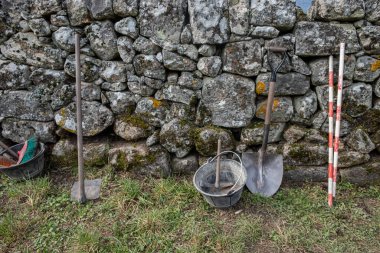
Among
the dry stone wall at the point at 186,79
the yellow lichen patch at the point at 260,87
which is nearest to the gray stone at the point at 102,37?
the dry stone wall at the point at 186,79

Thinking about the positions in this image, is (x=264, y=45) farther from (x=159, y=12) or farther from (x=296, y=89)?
(x=159, y=12)

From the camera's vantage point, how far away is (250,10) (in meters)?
2.97

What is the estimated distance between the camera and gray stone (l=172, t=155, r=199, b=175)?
11.5ft

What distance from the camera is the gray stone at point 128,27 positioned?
10.3 feet

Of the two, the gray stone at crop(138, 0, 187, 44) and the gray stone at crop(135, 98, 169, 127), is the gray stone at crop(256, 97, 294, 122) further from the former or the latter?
the gray stone at crop(138, 0, 187, 44)

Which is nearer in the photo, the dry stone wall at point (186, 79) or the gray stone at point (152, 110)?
the dry stone wall at point (186, 79)

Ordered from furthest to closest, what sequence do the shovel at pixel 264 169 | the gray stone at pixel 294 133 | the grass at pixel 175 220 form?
1. the gray stone at pixel 294 133
2. the shovel at pixel 264 169
3. the grass at pixel 175 220

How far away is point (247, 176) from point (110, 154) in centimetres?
163

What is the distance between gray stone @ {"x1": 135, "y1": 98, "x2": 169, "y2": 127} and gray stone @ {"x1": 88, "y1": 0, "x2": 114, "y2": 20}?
0.99m

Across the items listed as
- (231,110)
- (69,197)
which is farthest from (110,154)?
(231,110)

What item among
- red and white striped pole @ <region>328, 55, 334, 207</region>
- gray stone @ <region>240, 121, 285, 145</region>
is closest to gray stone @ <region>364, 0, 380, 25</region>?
red and white striped pole @ <region>328, 55, 334, 207</region>

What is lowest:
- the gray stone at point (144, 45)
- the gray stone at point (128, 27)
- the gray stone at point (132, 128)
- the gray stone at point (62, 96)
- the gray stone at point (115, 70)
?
the gray stone at point (132, 128)

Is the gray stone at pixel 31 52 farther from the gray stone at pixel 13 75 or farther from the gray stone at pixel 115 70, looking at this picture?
the gray stone at pixel 115 70

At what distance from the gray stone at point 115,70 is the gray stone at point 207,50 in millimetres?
824
